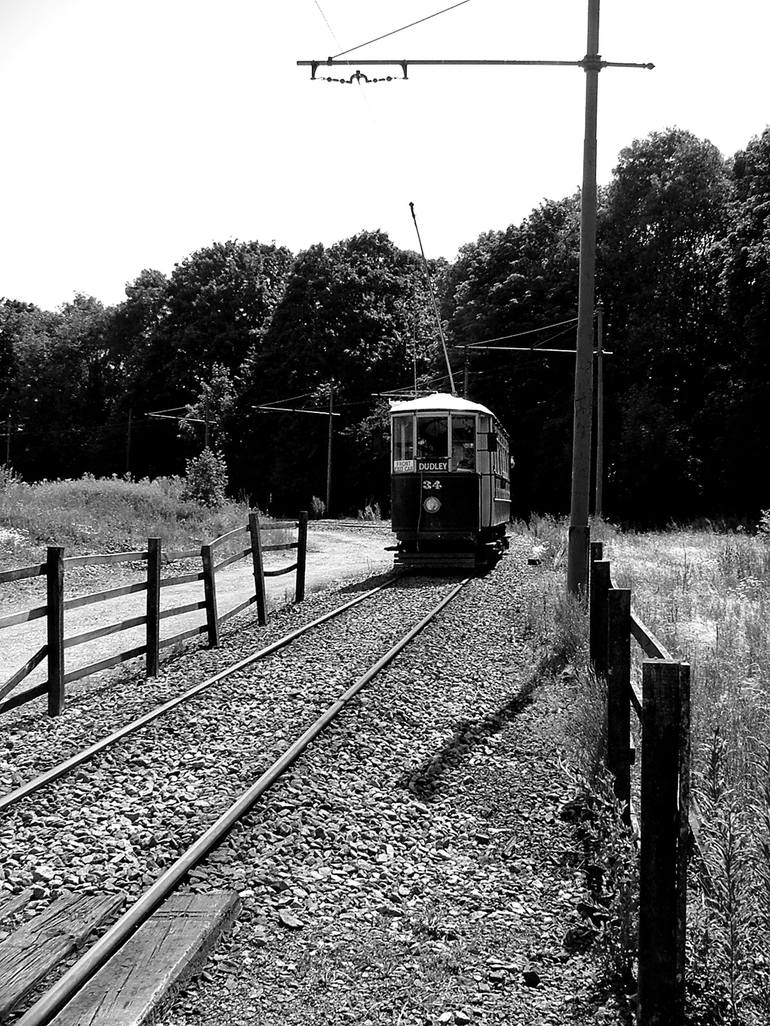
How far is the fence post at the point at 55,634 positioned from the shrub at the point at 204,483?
844 inches

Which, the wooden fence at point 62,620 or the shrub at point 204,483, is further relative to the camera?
the shrub at point 204,483

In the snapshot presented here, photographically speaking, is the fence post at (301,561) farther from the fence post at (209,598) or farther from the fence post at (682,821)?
the fence post at (682,821)

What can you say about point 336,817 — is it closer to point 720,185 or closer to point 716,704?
point 716,704

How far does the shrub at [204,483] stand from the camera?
29.2 m

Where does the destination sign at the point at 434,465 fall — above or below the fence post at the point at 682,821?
above

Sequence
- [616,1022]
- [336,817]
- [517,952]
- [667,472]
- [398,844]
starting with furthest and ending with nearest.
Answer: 1. [667,472]
2. [336,817]
3. [398,844]
4. [517,952]
5. [616,1022]

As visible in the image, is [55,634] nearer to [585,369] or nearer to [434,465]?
[585,369]

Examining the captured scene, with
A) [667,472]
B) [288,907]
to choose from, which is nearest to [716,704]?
[288,907]

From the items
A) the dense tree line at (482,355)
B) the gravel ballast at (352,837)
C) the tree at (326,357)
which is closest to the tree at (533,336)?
the dense tree line at (482,355)

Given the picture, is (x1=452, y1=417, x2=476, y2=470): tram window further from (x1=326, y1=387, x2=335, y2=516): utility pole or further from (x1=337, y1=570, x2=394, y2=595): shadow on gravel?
(x1=326, y1=387, x2=335, y2=516): utility pole

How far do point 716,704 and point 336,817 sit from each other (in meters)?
2.63

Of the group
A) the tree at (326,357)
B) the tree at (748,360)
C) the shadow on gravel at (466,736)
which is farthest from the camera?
the tree at (326,357)

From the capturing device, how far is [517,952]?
3832 mm

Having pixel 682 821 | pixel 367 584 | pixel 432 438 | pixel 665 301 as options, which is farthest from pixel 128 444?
pixel 682 821
